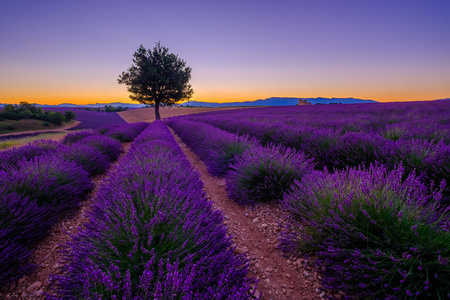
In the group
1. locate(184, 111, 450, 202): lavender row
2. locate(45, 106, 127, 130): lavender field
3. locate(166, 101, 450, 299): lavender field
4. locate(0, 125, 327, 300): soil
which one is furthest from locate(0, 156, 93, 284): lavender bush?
locate(45, 106, 127, 130): lavender field

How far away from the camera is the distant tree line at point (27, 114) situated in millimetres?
19612

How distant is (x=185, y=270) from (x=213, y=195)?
230 centimetres

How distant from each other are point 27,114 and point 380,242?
99.0 ft

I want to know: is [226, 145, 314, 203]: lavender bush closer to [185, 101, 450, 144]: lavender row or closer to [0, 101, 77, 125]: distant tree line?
[185, 101, 450, 144]: lavender row

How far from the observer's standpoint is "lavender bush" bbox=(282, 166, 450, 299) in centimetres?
111

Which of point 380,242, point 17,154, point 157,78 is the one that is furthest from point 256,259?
point 157,78

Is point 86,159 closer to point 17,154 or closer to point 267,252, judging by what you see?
point 17,154

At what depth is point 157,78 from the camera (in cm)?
2083

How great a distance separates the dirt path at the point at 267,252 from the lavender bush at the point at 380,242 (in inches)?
5.2

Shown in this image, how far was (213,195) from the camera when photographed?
331 centimetres

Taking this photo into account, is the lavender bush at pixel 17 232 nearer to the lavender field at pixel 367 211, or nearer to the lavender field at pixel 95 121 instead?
the lavender field at pixel 367 211

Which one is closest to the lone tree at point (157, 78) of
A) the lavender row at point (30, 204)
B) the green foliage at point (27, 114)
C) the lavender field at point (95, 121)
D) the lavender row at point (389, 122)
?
the lavender field at point (95, 121)

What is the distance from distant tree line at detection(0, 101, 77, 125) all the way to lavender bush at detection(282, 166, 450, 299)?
2885cm

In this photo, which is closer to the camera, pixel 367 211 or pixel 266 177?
pixel 367 211
